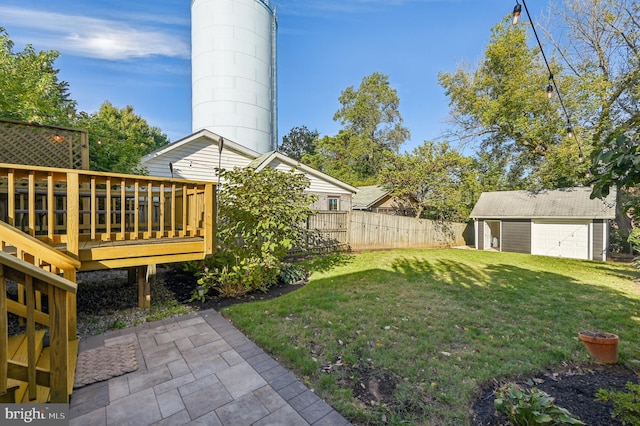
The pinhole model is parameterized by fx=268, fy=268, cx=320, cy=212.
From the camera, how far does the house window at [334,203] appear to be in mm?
11562

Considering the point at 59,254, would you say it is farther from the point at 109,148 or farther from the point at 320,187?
the point at 320,187

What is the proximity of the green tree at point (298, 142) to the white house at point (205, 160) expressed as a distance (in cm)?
2373

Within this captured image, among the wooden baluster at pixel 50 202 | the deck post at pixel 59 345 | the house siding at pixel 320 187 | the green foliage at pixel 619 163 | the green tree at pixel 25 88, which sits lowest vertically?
the deck post at pixel 59 345

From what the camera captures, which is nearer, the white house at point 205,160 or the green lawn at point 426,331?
the green lawn at point 426,331

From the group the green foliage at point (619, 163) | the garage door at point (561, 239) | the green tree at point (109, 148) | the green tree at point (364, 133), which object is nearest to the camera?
the green foliage at point (619, 163)

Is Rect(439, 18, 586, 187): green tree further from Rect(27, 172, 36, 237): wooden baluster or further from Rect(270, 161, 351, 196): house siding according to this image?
Rect(27, 172, 36, 237): wooden baluster

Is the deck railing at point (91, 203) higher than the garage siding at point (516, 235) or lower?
higher

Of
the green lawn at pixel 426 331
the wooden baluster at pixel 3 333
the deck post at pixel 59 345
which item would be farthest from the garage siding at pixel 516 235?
the wooden baluster at pixel 3 333

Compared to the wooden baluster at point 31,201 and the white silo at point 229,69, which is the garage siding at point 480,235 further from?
the wooden baluster at point 31,201

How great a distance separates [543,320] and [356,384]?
11.1 ft

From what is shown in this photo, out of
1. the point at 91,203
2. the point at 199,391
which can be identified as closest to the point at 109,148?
the point at 91,203

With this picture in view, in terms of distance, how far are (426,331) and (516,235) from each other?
41.3 ft

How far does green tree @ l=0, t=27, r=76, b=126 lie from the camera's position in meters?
5.48

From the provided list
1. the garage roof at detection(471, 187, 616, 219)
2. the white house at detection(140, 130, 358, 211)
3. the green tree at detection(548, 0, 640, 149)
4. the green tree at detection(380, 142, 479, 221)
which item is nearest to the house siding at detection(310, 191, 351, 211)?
the white house at detection(140, 130, 358, 211)
